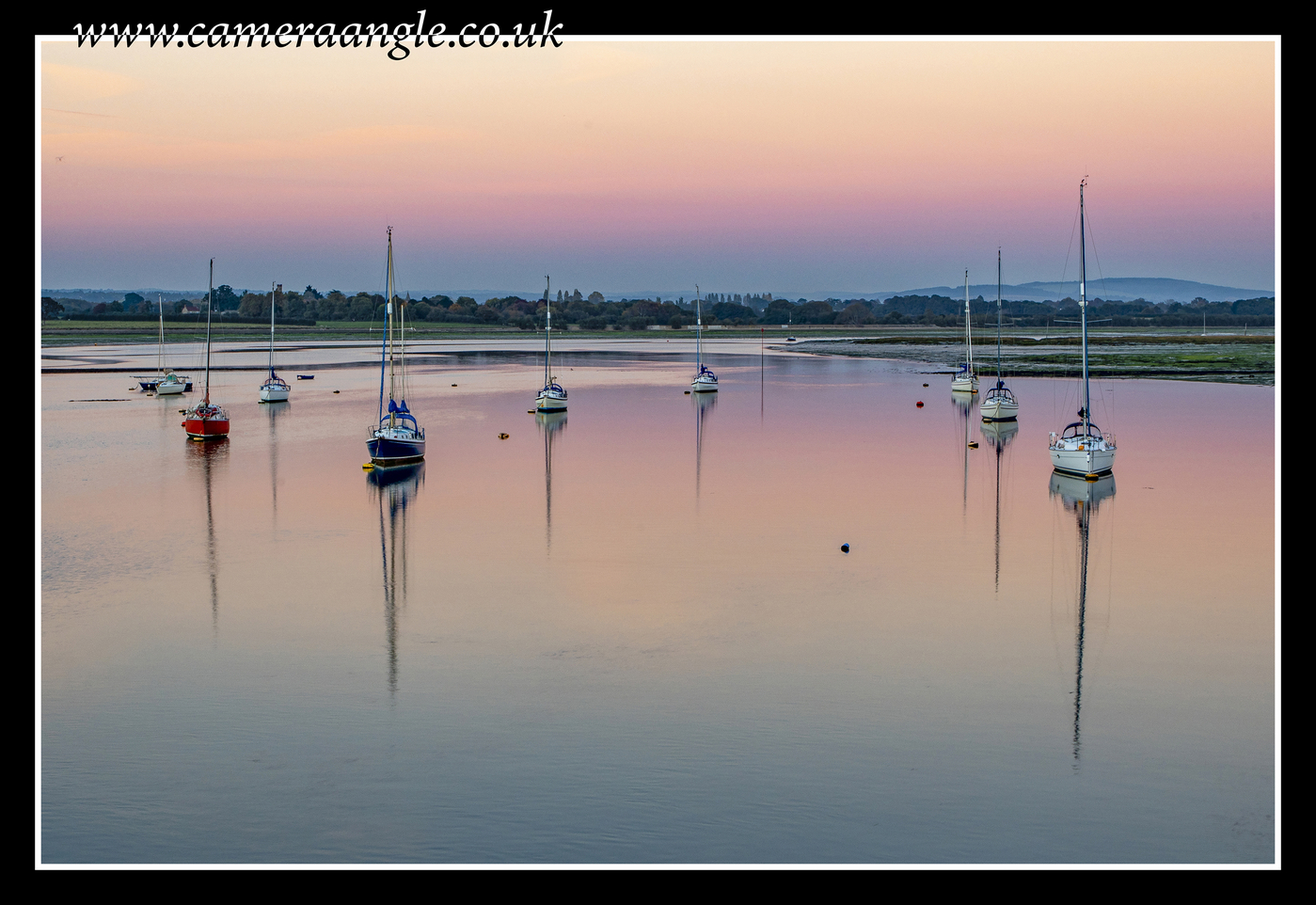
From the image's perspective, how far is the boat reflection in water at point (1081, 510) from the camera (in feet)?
69.5

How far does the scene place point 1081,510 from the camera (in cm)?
3666

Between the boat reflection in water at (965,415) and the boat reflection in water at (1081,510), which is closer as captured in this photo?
the boat reflection in water at (1081,510)

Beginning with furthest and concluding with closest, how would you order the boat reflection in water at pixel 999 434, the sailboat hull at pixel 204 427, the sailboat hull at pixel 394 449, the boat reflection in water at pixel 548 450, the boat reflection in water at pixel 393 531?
the sailboat hull at pixel 204 427 < the boat reflection in water at pixel 999 434 < the sailboat hull at pixel 394 449 < the boat reflection in water at pixel 548 450 < the boat reflection in water at pixel 393 531

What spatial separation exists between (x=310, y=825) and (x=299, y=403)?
62.5 m

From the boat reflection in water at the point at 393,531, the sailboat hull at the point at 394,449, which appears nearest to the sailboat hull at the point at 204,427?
the sailboat hull at the point at 394,449

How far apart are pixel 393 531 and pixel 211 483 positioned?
1264 centimetres

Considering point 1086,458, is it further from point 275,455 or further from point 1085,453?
point 275,455

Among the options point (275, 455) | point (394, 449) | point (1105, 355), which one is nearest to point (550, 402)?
point (275, 455)

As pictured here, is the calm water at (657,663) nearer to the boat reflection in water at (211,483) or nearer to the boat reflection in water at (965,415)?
the boat reflection in water at (211,483)

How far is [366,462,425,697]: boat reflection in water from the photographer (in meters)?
23.5

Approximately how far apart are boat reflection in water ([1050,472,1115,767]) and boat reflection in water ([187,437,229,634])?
632 inches

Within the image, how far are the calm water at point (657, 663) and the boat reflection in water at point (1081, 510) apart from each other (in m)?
0.16
